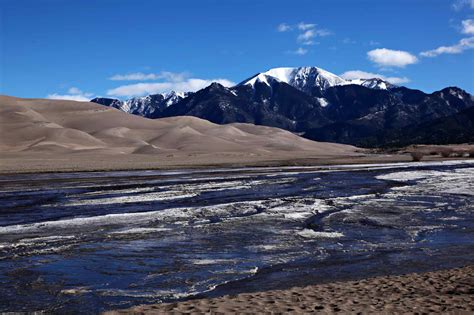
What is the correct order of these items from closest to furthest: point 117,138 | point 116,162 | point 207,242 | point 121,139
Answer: point 207,242
point 116,162
point 121,139
point 117,138

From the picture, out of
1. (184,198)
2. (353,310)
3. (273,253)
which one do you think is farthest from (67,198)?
(353,310)

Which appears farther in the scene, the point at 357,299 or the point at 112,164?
the point at 112,164

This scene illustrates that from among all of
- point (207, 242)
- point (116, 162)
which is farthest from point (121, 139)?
point (207, 242)

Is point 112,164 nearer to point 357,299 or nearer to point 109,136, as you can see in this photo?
point 357,299

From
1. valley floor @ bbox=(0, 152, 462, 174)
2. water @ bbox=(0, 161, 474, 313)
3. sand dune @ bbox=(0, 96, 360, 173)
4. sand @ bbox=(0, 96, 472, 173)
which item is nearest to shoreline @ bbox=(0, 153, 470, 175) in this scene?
valley floor @ bbox=(0, 152, 462, 174)

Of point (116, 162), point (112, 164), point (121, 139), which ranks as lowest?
point (112, 164)

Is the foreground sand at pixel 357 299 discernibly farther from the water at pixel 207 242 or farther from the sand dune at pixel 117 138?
the sand dune at pixel 117 138

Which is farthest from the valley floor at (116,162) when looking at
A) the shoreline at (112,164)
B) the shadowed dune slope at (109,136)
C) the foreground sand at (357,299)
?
the foreground sand at (357,299)

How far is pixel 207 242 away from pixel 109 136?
147 metres

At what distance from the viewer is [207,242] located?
1873 cm

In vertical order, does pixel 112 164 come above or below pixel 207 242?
above

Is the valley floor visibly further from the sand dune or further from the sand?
the sand dune

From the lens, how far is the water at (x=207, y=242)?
42.9ft

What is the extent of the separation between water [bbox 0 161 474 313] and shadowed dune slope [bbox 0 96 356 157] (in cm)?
8891
